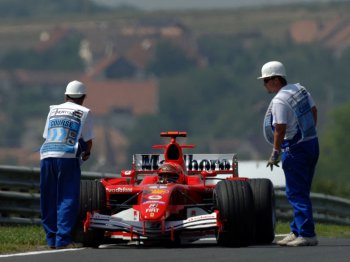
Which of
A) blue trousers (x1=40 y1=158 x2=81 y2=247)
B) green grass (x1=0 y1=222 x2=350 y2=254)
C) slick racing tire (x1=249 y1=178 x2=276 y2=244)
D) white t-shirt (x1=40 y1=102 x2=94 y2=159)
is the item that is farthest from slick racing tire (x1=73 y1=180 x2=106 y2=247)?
slick racing tire (x1=249 y1=178 x2=276 y2=244)

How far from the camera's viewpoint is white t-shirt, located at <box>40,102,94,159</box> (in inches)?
651

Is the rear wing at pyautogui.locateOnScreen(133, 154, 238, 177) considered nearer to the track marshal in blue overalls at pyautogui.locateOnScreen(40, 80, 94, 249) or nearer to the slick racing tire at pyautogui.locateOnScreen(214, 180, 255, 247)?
the track marshal in blue overalls at pyautogui.locateOnScreen(40, 80, 94, 249)

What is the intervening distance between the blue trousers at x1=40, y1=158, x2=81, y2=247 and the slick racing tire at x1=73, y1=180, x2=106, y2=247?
24 cm

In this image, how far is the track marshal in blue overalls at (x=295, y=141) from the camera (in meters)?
16.6

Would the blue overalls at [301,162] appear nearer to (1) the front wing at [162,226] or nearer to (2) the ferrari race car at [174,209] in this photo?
(2) the ferrari race car at [174,209]

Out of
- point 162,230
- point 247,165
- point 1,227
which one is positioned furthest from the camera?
point 247,165

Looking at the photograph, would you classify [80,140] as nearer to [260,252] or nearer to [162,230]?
[162,230]

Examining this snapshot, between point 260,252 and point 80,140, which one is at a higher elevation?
point 80,140

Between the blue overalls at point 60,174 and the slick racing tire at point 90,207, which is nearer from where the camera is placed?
the blue overalls at point 60,174

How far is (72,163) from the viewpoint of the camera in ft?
54.2

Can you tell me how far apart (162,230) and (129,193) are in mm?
1117

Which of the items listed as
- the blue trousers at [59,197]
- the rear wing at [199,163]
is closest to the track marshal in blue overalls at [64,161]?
the blue trousers at [59,197]

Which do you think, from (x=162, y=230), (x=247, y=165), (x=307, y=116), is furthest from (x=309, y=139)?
(x=247, y=165)

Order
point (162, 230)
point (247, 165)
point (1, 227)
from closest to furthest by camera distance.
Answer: point (162, 230)
point (1, 227)
point (247, 165)
